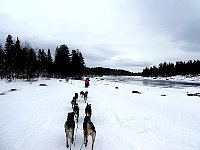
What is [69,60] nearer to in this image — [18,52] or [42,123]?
[18,52]

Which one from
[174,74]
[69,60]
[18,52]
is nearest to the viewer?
[18,52]

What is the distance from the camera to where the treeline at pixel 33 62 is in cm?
4838

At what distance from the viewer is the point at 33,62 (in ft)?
175

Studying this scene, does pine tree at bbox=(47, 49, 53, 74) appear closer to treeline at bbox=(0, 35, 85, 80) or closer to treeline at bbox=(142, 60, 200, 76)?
treeline at bbox=(0, 35, 85, 80)

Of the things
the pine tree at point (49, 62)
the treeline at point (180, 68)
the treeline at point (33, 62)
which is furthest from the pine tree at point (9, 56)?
the treeline at point (180, 68)

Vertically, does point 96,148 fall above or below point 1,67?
below

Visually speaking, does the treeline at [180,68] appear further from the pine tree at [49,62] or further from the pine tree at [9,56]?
the pine tree at [9,56]

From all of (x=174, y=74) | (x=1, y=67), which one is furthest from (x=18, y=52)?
(x=174, y=74)

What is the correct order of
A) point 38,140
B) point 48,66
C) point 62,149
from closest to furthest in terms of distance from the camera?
1. point 62,149
2. point 38,140
3. point 48,66

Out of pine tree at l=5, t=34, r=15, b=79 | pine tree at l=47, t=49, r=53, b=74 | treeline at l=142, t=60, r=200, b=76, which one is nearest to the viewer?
pine tree at l=5, t=34, r=15, b=79

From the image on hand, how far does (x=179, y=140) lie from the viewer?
7121 mm

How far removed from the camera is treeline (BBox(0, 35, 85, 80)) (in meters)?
48.4

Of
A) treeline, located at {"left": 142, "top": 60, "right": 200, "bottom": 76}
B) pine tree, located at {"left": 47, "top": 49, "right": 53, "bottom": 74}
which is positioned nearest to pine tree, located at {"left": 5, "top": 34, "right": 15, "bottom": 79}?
pine tree, located at {"left": 47, "top": 49, "right": 53, "bottom": 74}

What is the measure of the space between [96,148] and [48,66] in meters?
70.8
